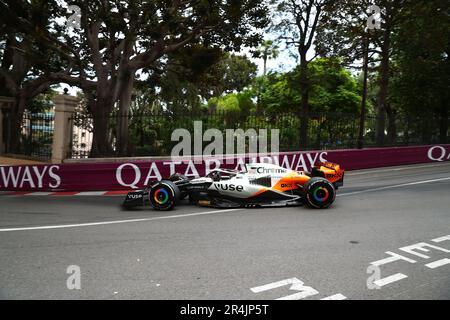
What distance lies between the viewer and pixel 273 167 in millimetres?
8930

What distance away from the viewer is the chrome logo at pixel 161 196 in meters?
8.84

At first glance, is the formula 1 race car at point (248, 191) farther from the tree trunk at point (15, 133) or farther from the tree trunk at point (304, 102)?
the tree trunk at point (15, 133)

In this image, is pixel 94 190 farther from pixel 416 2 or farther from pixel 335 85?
pixel 335 85

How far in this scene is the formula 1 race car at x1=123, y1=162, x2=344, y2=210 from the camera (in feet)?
28.4

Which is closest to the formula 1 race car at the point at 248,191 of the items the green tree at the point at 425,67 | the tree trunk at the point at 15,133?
the tree trunk at the point at 15,133

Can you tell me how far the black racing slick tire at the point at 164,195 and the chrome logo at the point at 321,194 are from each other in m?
2.95

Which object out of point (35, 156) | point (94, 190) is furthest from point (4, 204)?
point (35, 156)

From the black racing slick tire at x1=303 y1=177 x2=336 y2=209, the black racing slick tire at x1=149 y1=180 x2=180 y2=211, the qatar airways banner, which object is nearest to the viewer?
the black racing slick tire at x1=303 y1=177 x2=336 y2=209

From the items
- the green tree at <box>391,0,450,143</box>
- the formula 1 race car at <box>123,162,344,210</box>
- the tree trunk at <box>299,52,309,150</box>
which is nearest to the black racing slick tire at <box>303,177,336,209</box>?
the formula 1 race car at <box>123,162,344,210</box>

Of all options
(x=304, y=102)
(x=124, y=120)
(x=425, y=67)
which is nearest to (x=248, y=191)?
(x=124, y=120)

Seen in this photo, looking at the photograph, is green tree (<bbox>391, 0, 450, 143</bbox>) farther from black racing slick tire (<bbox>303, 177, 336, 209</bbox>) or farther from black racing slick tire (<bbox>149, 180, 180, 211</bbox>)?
black racing slick tire (<bbox>149, 180, 180, 211</bbox>)

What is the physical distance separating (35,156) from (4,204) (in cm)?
1035

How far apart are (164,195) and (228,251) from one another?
3.44 m

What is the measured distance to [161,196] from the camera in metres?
8.89
